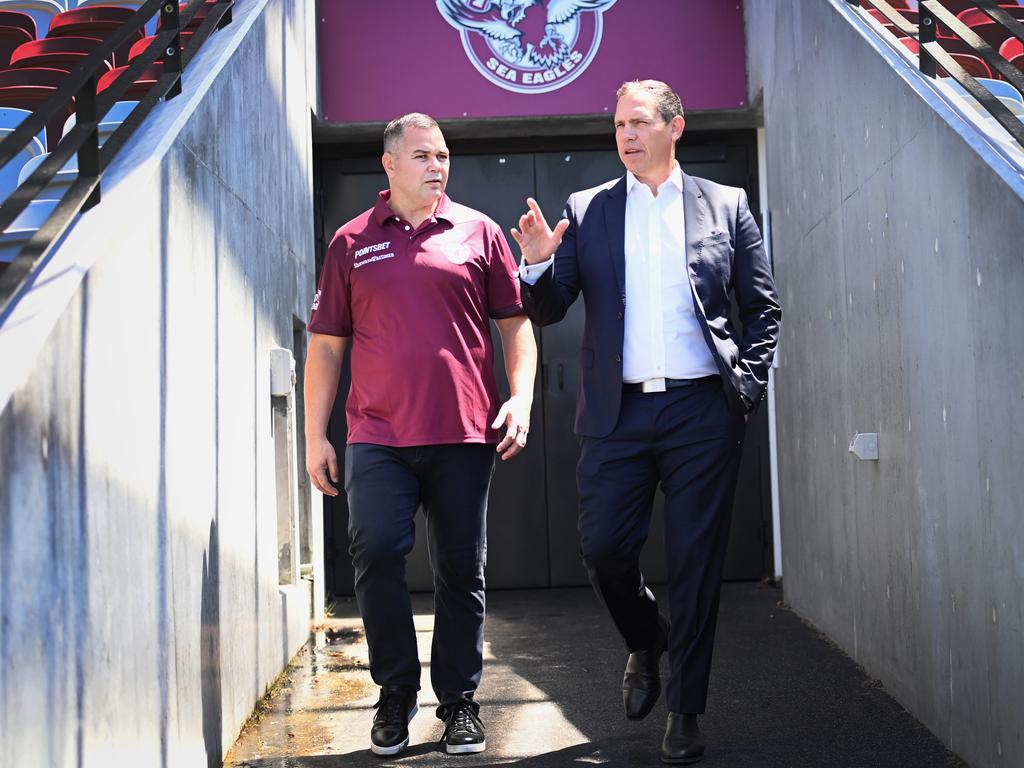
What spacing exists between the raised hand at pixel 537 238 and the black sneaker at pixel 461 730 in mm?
1318

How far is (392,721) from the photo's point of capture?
3.62 meters

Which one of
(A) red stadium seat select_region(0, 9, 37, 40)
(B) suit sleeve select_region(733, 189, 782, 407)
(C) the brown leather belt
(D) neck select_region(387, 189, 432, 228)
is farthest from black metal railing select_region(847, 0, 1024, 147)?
(A) red stadium seat select_region(0, 9, 37, 40)

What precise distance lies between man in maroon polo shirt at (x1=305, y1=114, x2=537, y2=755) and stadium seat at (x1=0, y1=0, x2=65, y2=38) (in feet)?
10.8

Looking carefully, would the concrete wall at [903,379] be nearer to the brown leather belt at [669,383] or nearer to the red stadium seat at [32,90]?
the brown leather belt at [669,383]

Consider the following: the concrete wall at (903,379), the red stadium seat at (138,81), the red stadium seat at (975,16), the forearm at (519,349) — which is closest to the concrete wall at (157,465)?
the red stadium seat at (138,81)

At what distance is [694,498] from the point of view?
3.54 m

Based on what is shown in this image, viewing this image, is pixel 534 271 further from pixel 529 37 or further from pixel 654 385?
pixel 529 37

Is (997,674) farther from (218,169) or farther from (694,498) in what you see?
(218,169)

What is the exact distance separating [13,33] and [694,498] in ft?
13.8

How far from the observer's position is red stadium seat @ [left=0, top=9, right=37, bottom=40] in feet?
19.6

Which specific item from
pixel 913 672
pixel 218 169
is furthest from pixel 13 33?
A: pixel 913 672

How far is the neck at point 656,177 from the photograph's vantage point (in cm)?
372

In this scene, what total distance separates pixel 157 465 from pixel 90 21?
3.73 m

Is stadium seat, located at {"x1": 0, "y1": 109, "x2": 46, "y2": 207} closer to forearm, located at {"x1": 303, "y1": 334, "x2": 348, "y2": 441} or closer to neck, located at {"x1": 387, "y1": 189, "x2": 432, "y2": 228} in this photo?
forearm, located at {"x1": 303, "y1": 334, "x2": 348, "y2": 441}
